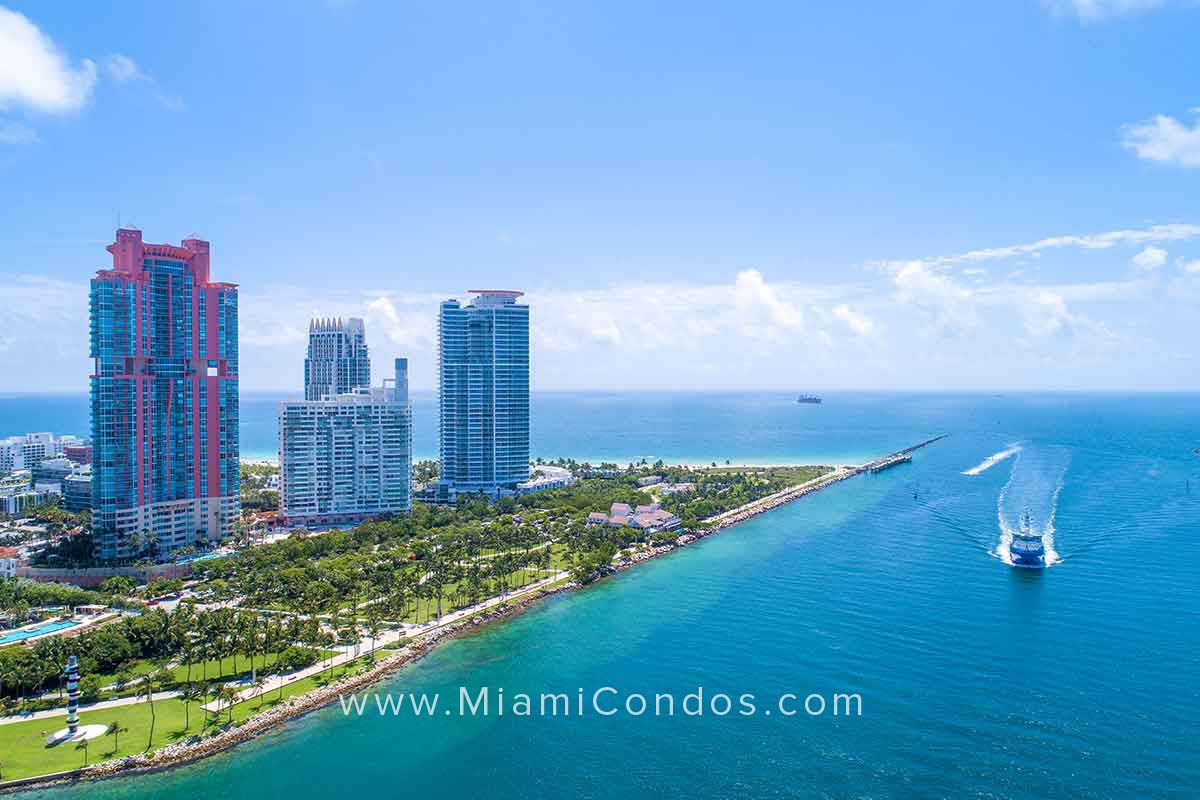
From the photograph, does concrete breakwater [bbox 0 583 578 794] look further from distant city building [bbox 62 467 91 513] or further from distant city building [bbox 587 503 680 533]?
distant city building [bbox 62 467 91 513]

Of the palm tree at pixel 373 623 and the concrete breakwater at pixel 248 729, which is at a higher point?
the palm tree at pixel 373 623

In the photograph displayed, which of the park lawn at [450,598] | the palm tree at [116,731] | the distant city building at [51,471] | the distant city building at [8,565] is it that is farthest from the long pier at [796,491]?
the distant city building at [51,471]

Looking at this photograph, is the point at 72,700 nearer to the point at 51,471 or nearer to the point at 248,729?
the point at 248,729

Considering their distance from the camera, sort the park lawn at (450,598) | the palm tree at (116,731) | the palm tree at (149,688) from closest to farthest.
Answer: the palm tree at (116,731), the palm tree at (149,688), the park lawn at (450,598)

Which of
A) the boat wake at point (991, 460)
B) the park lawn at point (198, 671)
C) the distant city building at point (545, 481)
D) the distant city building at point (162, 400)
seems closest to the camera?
the park lawn at point (198, 671)

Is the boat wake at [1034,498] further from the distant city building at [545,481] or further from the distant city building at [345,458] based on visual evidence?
A: the distant city building at [345,458]

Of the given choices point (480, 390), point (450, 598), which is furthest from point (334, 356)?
point (450, 598)

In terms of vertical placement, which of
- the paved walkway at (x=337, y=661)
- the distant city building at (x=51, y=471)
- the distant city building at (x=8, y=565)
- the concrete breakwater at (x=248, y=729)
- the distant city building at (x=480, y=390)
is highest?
the distant city building at (x=480, y=390)

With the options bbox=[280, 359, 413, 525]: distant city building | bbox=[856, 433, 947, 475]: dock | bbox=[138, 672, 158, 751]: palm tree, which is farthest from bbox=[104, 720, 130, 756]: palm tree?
bbox=[856, 433, 947, 475]: dock
